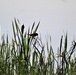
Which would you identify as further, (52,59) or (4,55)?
(4,55)

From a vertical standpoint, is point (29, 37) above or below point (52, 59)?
above

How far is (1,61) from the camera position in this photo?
1.71m

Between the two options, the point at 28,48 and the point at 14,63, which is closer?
the point at 28,48

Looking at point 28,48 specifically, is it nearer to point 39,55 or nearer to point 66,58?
point 39,55

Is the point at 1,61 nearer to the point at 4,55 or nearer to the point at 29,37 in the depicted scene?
the point at 4,55

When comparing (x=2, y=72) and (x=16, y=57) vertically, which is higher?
(x=16, y=57)

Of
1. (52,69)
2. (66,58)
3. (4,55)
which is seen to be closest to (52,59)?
(52,69)

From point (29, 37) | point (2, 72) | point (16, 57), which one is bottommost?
point (2, 72)

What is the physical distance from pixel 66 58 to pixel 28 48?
0.26m

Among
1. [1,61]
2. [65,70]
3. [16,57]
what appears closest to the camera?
[65,70]

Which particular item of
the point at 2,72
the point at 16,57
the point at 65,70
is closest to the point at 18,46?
the point at 16,57

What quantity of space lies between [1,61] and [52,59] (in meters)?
0.40

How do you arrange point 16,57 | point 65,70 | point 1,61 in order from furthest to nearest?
Answer: point 1,61 < point 16,57 < point 65,70

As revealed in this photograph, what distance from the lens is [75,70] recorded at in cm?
151
